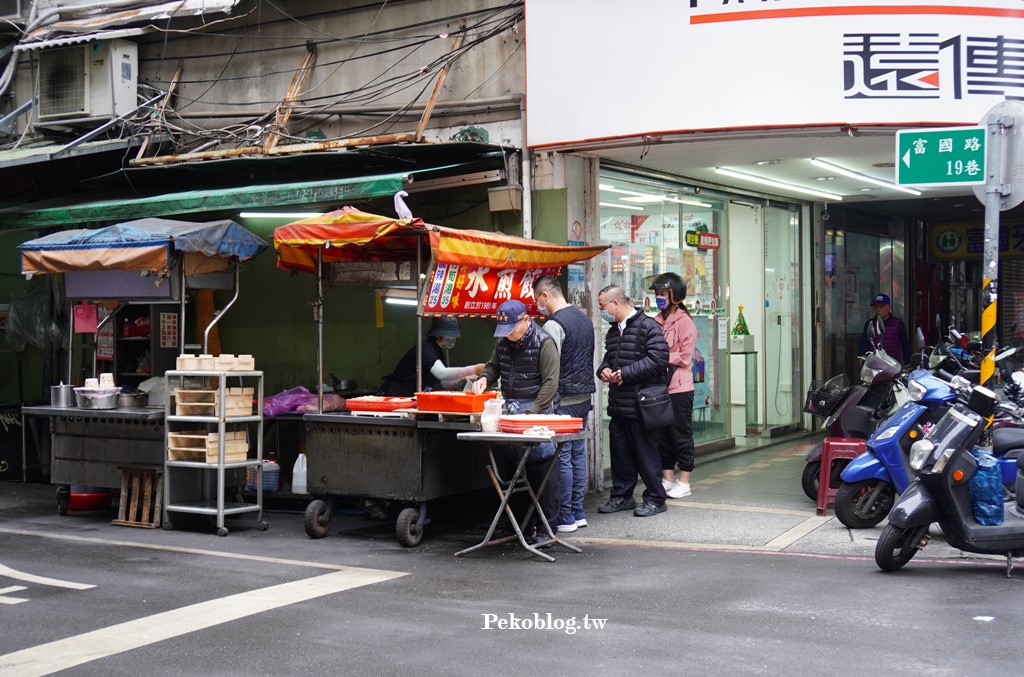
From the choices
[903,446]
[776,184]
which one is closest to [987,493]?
[903,446]

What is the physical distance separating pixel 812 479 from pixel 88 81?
30.9ft

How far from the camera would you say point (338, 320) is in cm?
1205

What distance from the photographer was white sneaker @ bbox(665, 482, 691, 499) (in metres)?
10.4

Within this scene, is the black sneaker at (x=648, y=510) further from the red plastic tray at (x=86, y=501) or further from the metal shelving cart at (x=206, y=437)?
the red plastic tray at (x=86, y=501)

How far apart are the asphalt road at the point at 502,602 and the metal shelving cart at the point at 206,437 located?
26 centimetres

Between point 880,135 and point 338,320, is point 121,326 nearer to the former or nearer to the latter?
point 338,320

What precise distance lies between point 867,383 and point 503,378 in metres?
3.26

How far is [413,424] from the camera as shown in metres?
8.59

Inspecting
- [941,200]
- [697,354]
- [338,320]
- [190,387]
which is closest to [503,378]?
[190,387]

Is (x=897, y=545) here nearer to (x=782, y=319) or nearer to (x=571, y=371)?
(x=571, y=371)

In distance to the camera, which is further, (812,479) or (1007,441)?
Result: (812,479)

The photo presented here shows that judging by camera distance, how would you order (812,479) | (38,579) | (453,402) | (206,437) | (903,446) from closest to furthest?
(38,579) < (903,446) < (453,402) < (206,437) < (812,479)

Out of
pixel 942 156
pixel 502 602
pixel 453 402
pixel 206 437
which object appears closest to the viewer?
pixel 502 602

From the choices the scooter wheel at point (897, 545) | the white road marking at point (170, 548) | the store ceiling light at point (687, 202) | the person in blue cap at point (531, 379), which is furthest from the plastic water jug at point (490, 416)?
the store ceiling light at point (687, 202)
